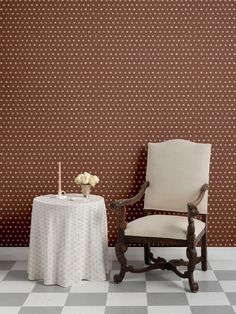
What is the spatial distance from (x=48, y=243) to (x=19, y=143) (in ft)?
3.80

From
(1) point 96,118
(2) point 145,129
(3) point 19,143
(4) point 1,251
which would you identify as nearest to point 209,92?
(2) point 145,129

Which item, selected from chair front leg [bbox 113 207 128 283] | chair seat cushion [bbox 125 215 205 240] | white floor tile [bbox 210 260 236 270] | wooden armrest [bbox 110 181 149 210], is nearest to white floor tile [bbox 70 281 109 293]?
chair front leg [bbox 113 207 128 283]

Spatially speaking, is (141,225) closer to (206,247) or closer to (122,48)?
(206,247)

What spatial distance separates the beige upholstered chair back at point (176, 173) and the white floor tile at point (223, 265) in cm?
54

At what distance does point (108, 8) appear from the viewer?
4.80 m

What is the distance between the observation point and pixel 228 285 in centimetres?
415

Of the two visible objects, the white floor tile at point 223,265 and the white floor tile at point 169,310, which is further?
the white floor tile at point 223,265

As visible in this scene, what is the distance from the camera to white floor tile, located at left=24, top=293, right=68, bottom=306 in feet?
12.4

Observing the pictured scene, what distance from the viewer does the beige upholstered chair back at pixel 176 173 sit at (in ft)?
14.9

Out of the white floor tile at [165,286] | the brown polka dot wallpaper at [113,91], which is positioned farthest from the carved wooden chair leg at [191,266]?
the brown polka dot wallpaper at [113,91]

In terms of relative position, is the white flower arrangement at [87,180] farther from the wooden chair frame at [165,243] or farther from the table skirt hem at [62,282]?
the table skirt hem at [62,282]

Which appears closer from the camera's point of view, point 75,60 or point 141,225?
point 141,225

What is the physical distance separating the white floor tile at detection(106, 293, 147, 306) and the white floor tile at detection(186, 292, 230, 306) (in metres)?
0.35

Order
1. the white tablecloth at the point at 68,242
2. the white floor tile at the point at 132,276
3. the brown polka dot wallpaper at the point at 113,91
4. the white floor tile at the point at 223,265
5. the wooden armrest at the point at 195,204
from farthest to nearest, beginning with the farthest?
the brown polka dot wallpaper at the point at 113,91
the white floor tile at the point at 223,265
the white floor tile at the point at 132,276
the white tablecloth at the point at 68,242
the wooden armrest at the point at 195,204
